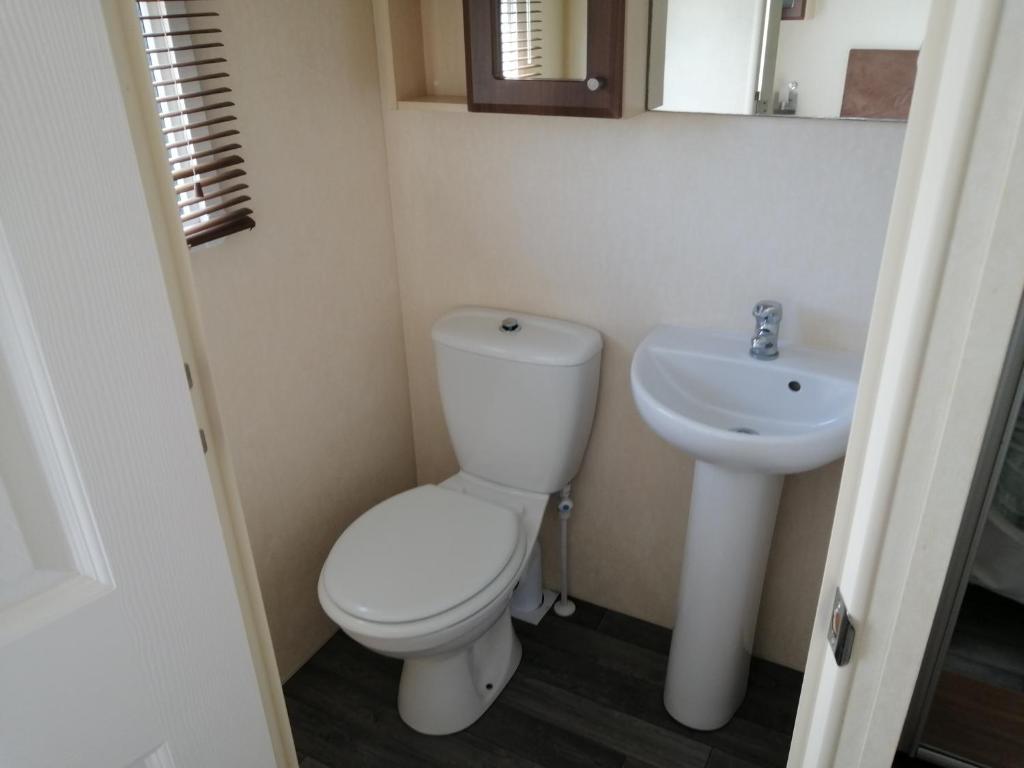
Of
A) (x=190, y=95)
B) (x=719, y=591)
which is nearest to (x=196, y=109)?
(x=190, y=95)

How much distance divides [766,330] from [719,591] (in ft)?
1.87

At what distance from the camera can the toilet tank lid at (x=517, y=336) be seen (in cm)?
182

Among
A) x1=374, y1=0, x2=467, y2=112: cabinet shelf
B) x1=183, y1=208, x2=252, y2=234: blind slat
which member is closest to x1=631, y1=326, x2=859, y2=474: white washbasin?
x1=374, y1=0, x2=467, y2=112: cabinet shelf

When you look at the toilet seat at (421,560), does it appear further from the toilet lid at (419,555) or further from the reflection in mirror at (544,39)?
the reflection in mirror at (544,39)

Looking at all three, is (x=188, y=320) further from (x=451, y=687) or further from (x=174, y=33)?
(x=451, y=687)

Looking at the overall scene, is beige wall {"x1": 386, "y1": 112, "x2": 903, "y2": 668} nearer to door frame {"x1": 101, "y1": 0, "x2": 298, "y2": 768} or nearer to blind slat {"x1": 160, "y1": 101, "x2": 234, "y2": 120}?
blind slat {"x1": 160, "y1": 101, "x2": 234, "y2": 120}

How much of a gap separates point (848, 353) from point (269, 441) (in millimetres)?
1240

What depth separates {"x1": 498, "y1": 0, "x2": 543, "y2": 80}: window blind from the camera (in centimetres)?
151

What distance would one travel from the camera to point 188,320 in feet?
2.74

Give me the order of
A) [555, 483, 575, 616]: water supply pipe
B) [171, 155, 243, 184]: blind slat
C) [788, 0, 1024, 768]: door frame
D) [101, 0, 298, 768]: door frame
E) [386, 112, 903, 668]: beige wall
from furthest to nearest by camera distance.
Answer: [555, 483, 575, 616]: water supply pipe < [386, 112, 903, 668]: beige wall < [171, 155, 243, 184]: blind slat < [101, 0, 298, 768]: door frame < [788, 0, 1024, 768]: door frame

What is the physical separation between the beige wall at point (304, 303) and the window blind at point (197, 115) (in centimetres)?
5

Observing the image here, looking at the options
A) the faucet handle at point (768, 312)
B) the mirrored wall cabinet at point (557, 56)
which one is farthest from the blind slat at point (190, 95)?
the faucet handle at point (768, 312)

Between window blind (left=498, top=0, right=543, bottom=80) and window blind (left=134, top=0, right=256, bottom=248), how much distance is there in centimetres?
51

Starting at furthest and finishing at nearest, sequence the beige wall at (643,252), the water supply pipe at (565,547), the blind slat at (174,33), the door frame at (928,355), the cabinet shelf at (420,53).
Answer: the water supply pipe at (565,547)
the cabinet shelf at (420,53)
the beige wall at (643,252)
the blind slat at (174,33)
the door frame at (928,355)
